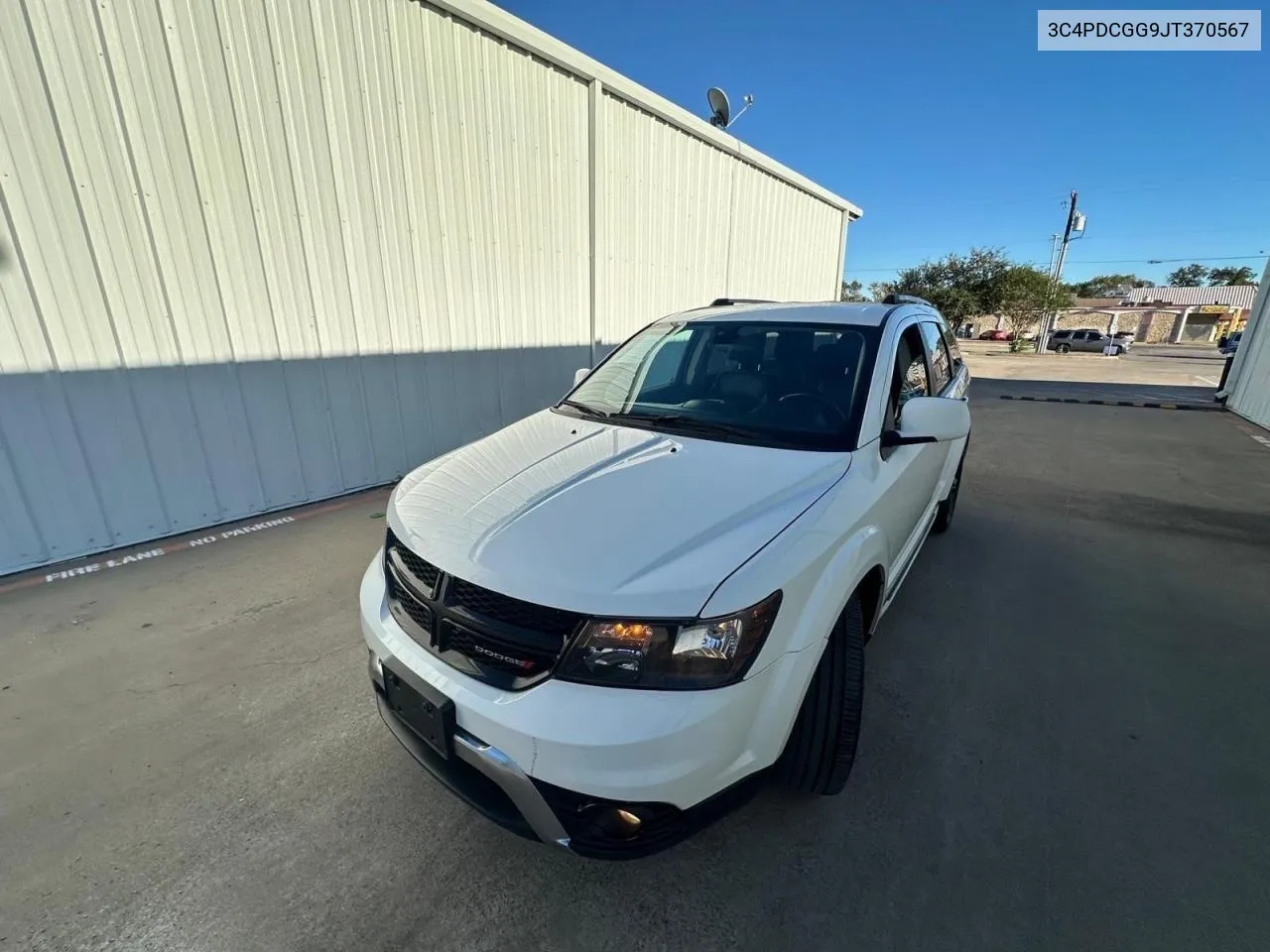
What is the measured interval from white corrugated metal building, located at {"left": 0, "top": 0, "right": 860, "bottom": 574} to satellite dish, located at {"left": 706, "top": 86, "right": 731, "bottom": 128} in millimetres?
2222

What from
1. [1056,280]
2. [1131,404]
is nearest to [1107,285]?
[1056,280]

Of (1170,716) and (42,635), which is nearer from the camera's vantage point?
(1170,716)

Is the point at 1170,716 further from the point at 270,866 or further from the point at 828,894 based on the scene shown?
the point at 270,866

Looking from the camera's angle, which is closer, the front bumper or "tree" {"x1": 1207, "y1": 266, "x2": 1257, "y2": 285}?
the front bumper

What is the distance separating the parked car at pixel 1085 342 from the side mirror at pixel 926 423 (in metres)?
34.6

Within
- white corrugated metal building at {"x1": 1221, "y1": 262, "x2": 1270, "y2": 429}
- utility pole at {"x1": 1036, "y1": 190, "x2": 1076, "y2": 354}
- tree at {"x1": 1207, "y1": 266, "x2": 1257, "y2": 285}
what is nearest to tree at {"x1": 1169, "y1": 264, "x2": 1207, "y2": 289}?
tree at {"x1": 1207, "y1": 266, "x2": 1257, "y2": 285}

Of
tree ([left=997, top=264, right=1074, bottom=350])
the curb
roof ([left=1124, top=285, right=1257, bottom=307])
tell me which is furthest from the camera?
roof ([left=1124, top=285, right=1257, bottom=307])

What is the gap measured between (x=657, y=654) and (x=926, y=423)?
4.83ft

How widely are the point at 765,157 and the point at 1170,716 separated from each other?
909 cm

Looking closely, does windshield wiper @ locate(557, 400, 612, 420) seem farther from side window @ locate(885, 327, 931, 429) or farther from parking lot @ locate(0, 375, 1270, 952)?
parking lot @ locate(0, 375, 1270, 952)

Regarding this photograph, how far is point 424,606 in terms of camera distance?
161 centimetres

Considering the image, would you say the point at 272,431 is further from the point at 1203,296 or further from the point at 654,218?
the point at 1203,296

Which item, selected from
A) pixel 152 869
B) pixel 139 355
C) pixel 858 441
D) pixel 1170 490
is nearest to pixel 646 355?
pixel 858 441

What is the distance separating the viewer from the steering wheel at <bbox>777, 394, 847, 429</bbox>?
2159 millimetres
